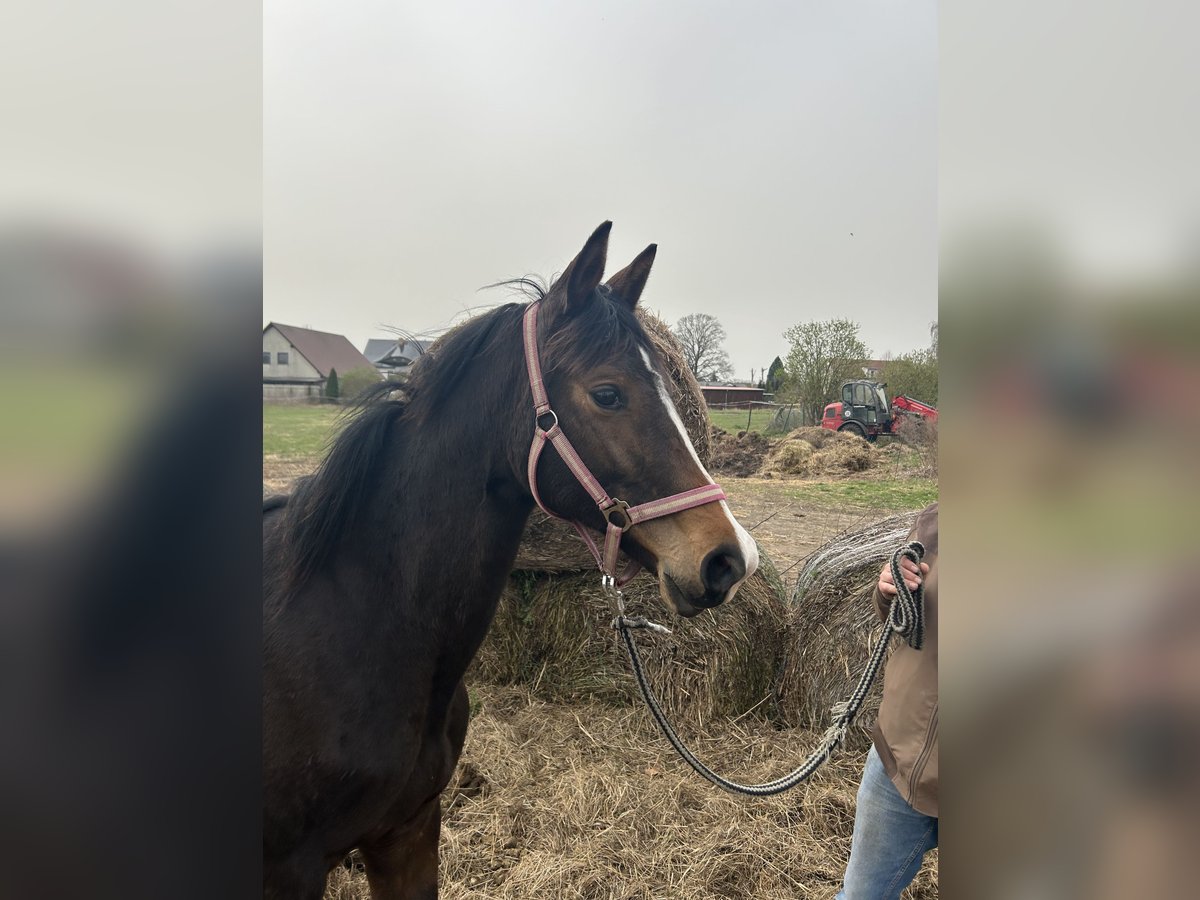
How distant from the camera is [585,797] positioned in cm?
309

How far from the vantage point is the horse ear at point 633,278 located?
159 centimetres

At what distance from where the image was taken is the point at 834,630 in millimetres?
3639

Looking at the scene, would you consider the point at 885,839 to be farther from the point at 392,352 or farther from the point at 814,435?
the point at 814,435

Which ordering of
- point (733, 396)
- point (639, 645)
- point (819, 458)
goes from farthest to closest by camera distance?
point (819, 458), point (733, 396), point (639, 645)

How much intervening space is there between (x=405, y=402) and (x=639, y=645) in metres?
2.89

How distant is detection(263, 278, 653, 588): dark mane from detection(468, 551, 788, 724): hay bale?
2.52 m

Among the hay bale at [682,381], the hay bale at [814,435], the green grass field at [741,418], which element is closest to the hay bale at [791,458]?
the hay bale at [814,435]

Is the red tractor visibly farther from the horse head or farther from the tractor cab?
the horse head

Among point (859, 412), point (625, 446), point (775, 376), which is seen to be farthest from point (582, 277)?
point (859, 412)

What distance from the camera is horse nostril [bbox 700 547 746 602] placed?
130cm

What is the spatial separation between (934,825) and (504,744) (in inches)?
101
